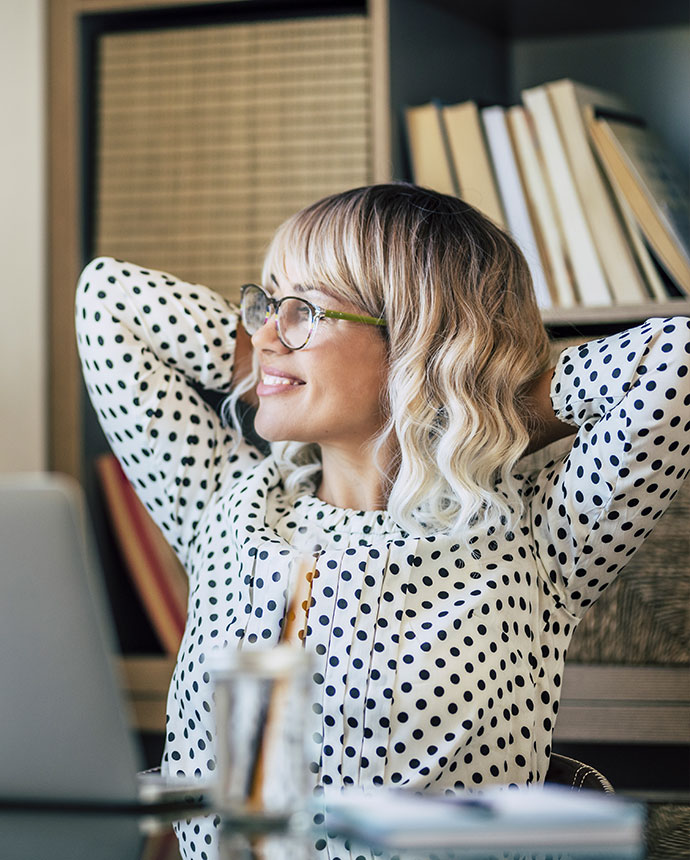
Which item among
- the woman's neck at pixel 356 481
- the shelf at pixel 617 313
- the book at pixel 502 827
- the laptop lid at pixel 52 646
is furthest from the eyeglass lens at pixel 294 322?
the book at pixel 502 827

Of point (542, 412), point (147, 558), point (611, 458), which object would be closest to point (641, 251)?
point (542, 412)

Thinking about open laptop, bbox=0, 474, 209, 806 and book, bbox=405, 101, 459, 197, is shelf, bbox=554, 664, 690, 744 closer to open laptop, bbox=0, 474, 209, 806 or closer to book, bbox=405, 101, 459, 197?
book, bbox=405, 101, 459, 197

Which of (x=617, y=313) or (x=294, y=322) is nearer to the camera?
(x=294, y=322)

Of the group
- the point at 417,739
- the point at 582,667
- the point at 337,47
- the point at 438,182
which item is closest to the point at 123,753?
the point at 417,739

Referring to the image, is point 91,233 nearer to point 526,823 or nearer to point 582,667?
point 582,667

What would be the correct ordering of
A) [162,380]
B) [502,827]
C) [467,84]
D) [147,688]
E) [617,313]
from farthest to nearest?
[467,84], [147,688], [617,313], [162,380], [502,827]

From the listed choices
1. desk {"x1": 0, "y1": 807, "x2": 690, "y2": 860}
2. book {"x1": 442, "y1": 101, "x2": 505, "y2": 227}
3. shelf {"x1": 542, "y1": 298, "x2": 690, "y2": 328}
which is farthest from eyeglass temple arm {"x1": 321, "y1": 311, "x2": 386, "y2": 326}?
desk {"x1": 0, "y1": 807, "x2": 690, "y2": 860}

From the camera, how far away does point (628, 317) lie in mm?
1577

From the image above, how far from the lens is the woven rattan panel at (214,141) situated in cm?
173

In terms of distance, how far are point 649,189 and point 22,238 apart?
103 centimetres

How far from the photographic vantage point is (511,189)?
1.66 meters

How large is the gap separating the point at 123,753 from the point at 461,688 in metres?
0.47

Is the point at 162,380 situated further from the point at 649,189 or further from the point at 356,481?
the point at 649,189

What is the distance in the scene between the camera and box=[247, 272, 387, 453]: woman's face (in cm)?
121
